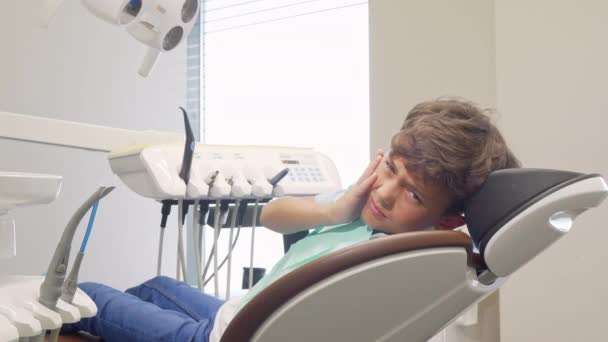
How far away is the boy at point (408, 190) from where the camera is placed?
0.97 m

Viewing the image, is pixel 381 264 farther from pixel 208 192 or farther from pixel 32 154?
pixel 32 154

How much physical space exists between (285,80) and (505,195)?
2.68m

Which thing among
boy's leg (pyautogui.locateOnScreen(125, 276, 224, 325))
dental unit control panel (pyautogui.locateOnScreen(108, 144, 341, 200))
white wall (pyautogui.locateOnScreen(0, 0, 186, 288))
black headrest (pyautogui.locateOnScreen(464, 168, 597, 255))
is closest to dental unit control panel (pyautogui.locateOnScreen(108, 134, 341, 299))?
dental unit control panel (pyautogui.locateOnScreen(108, 144, 341, 200))

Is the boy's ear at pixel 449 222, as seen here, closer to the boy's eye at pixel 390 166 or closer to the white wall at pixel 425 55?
the boy's eye at pixel 390 166

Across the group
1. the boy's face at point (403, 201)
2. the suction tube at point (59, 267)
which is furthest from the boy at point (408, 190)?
the suction tube at point (59, 267)

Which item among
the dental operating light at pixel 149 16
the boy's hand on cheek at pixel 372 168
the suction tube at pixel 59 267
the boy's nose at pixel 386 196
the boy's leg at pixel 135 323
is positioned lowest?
the boy's leg at pixel 135 323

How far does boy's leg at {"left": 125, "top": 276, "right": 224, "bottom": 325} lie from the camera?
1.43 metres

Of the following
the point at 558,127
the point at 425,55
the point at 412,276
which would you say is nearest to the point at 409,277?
the point at 412,276

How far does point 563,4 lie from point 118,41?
220 cm

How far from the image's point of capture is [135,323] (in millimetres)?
1325

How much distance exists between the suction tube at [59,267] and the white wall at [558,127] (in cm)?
138

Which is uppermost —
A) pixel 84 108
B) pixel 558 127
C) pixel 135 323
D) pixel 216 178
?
pixel 84 108

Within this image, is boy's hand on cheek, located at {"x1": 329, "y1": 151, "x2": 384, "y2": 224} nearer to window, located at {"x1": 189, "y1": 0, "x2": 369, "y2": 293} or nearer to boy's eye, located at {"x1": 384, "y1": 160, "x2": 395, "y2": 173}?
boy's eye, located at {"x1": 384, "y1": 160, "x2": 395, "y2": 173}

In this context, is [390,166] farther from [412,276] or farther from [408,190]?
[412,276]
